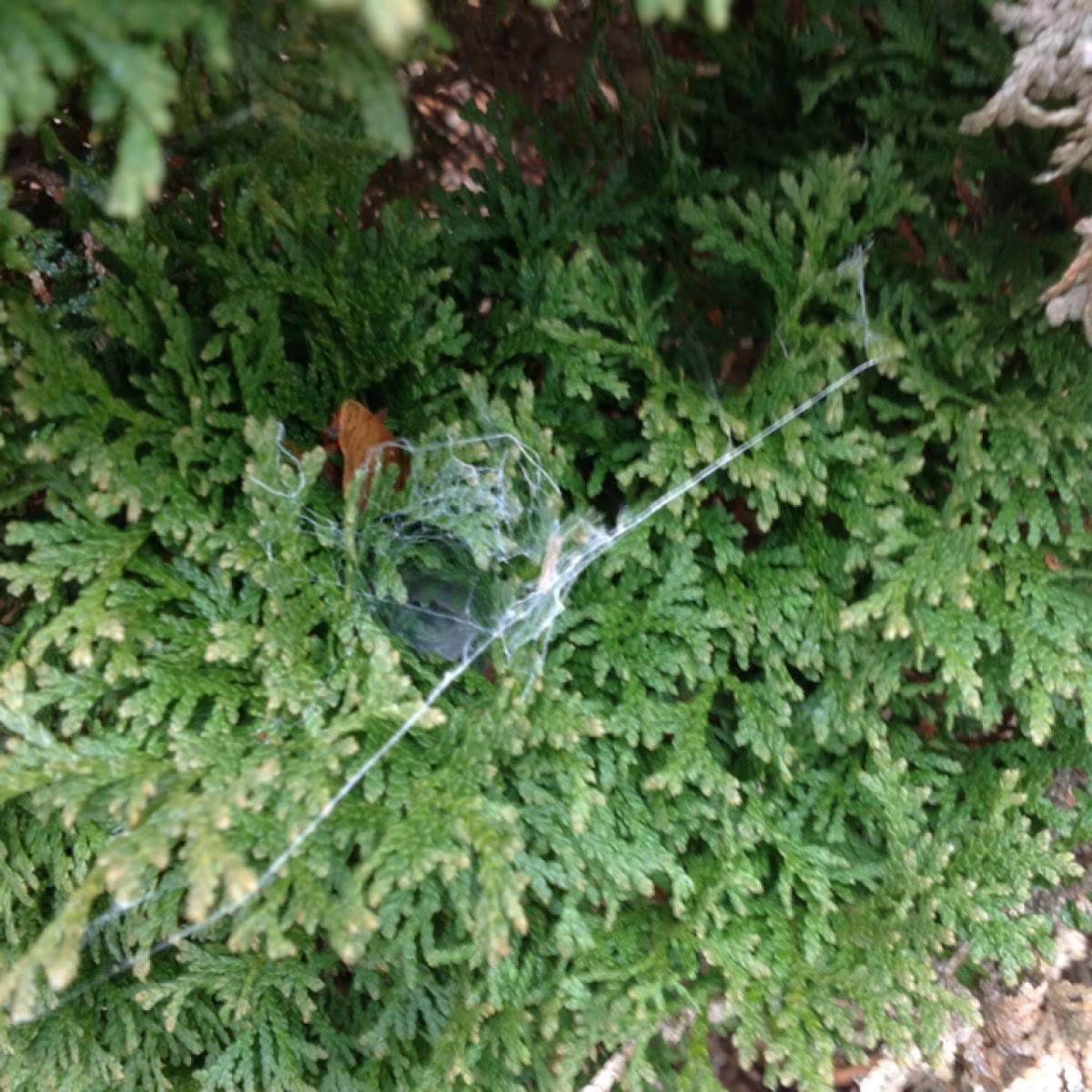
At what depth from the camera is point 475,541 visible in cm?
168

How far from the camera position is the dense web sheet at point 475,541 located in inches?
66.9

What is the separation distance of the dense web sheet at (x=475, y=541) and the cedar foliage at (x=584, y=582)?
0.12ft

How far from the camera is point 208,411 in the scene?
1.65 meters

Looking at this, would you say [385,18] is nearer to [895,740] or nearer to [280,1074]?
[895,740]

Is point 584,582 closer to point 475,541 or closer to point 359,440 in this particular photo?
point 475,541

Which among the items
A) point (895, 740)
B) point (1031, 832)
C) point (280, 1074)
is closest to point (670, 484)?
point (895, 740)

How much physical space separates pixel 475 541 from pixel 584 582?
31 centimetres

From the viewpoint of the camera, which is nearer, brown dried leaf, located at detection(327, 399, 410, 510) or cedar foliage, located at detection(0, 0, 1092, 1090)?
cedar foliage, located at detection(0, 0, 1092, 1090)

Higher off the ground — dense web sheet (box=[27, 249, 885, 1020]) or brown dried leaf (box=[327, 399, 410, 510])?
brown dried leaf (box=[327, 399, 410, 510])

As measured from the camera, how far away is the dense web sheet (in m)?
1.70

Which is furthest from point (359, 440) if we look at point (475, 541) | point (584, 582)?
point (584, 582)

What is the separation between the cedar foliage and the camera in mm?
1571

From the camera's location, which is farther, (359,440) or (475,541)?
(359,440)

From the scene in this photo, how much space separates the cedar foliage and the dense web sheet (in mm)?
37
